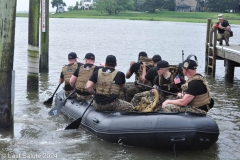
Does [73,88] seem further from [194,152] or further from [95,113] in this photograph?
[194,152]

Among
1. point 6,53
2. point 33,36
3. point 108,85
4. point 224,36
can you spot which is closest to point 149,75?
point 108,85

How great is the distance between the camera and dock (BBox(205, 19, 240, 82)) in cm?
1908

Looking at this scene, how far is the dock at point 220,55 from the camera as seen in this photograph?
19078 millimetres

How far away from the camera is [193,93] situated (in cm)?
945

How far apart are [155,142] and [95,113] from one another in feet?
5.71

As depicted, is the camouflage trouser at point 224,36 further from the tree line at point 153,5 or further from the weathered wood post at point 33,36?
the tree line at point 153,5

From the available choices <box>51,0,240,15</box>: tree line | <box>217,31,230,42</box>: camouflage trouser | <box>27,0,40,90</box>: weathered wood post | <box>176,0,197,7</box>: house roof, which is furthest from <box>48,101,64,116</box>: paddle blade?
<box>176,0,197,7</box>: house roof

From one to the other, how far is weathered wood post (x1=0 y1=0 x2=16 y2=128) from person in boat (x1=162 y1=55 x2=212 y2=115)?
3201mm

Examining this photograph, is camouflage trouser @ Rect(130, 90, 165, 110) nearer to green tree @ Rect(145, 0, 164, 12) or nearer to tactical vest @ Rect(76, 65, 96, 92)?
tactical vest @ Rect(76, 65, 96, 92)

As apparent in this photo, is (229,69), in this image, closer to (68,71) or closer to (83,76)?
(68,71)

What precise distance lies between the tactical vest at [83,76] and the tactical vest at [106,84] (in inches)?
44.9

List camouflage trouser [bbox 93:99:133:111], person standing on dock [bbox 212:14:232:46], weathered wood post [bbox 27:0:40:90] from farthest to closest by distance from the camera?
person standing on dock [bbox 212:14:232:46]
weathered wood post [bbox 27:0:40:90]
camouflage trouser [bbox 93:99:133:111]

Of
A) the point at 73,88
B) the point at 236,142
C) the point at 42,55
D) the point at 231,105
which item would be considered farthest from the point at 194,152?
the point at 42,55

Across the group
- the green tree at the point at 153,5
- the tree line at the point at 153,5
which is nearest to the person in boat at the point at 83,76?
the tree line at the point at 153,5
